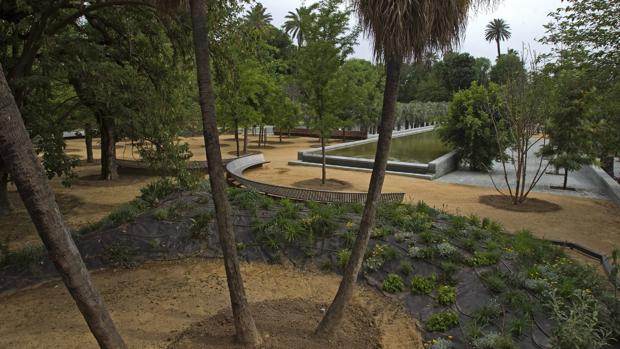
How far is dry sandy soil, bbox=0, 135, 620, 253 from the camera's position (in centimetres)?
1019

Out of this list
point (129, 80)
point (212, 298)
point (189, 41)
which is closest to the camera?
point (212, 298)

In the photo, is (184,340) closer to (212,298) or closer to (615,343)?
(212,298)

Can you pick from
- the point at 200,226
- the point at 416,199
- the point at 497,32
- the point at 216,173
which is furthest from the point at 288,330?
the point at 497,32

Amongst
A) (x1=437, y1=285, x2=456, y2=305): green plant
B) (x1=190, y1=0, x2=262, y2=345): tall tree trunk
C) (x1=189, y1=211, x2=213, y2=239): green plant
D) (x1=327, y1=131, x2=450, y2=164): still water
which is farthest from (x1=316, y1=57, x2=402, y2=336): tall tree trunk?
(x1=327, y1=131, x2=450, y2=164): still water

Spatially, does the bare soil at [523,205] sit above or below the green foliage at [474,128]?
below

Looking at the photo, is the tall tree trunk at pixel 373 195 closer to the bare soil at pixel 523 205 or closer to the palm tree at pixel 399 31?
the palm tree at pixel 399 31

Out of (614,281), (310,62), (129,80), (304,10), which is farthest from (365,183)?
(614,281)

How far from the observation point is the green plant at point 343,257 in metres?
7.29

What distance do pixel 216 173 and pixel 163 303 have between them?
318 cm

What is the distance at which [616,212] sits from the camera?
12383 millimetres

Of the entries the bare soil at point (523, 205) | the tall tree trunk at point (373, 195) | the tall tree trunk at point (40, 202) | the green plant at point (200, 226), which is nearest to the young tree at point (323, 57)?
the bare soil at point (523, 205)

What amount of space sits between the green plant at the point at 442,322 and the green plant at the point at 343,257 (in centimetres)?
Answer: 200

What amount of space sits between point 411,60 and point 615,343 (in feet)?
14.4

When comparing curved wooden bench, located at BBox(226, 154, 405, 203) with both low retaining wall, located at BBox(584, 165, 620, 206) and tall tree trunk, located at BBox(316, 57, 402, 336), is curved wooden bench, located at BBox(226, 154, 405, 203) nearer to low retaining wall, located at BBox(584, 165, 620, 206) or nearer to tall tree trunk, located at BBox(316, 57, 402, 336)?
tall tree trunk, located at BBox(316, 57, 402, 336)
